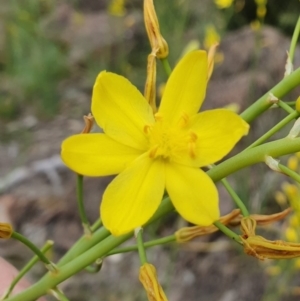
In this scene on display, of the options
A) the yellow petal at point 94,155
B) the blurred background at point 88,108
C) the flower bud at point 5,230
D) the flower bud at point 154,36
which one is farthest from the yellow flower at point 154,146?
the blurred background at point 88,108

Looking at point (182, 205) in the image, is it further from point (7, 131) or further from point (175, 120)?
point (7, 131)

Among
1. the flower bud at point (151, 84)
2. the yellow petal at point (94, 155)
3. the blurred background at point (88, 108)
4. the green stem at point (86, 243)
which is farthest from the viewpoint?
the blurred background at point (88, 108)

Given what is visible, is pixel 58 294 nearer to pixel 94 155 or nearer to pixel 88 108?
pixel 94 155

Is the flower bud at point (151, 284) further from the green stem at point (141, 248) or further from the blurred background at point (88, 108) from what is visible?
the blurred background at point (88, 108)

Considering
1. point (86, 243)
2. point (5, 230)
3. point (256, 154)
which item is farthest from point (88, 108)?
point (256, 154)

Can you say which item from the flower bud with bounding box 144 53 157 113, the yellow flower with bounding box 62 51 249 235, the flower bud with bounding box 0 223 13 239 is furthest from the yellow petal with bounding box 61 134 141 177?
the flower bud with bounding box 0 223 13 239

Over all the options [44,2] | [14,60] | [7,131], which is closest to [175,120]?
[7,131]

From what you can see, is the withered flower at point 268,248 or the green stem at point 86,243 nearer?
the withered flower at point 268,248

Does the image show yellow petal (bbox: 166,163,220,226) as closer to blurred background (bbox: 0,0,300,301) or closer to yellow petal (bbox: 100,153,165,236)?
yellow petal (bbox: 100,153,165,236)
